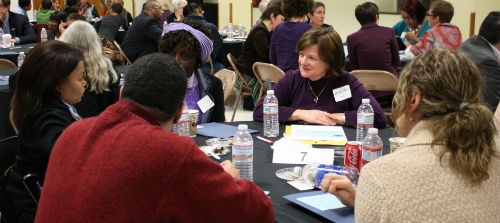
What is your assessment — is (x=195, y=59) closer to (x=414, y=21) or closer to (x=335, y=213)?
(x=335, y=213)

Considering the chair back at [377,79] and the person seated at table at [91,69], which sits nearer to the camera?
the person seated at table at [91,69]

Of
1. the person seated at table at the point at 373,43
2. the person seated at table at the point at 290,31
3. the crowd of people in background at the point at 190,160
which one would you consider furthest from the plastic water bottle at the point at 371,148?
the person seated at table at the point at 290,31

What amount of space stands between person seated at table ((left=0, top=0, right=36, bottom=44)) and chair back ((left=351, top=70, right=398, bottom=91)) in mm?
5030

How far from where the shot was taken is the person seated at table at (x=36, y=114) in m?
1.93

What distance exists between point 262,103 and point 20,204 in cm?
148

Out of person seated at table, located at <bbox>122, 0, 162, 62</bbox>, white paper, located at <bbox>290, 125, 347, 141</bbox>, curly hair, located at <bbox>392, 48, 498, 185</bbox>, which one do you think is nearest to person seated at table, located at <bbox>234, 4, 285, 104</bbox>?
person seated at table, located at <bbox>122, 0, 162, 62</bbox>

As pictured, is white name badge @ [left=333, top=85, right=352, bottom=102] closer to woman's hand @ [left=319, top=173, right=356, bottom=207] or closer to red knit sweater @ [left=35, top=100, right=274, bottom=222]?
woman's hand @ [left=319, top=173, right=356, bottom=207]

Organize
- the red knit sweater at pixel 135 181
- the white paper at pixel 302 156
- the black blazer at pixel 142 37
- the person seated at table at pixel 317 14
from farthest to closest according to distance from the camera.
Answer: the person seated at table at pixel 317 14, the black blazer at pixel 142 37, the white paper at pixel 302 156, the red knit sweater at pixel 135 181

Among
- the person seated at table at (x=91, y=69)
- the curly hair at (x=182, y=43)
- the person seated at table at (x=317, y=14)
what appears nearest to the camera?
the curly hair at (x=182, y=43)

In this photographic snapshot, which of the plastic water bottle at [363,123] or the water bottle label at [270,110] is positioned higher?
the water bottle label at [270,110]

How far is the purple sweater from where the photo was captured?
110 inches

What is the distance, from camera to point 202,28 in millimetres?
3225

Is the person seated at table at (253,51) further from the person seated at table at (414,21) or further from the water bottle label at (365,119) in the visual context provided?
the water bottle label at (365,119)

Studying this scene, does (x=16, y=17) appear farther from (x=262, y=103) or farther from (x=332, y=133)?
(x=332, y=133)
